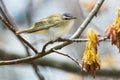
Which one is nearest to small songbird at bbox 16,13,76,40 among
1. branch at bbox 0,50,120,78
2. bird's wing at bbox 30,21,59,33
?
bird's wing at bbox 30,21,59,33

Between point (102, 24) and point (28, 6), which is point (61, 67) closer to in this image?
point (102, 24)

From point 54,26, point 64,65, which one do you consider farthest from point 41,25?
point 64,65

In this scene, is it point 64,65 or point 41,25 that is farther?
point 64,65

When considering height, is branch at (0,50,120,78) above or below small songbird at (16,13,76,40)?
below

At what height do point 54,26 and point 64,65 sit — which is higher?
point 54,26

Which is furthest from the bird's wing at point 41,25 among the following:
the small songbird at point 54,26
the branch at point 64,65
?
the branch at point 64,65

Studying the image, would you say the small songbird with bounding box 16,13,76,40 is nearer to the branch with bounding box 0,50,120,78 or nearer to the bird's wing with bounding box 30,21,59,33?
the bird's wing with bounding box 30,21,59,33

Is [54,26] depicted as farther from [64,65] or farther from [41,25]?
[64,65]

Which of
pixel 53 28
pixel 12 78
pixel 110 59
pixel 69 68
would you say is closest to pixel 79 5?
pixel 110 59
